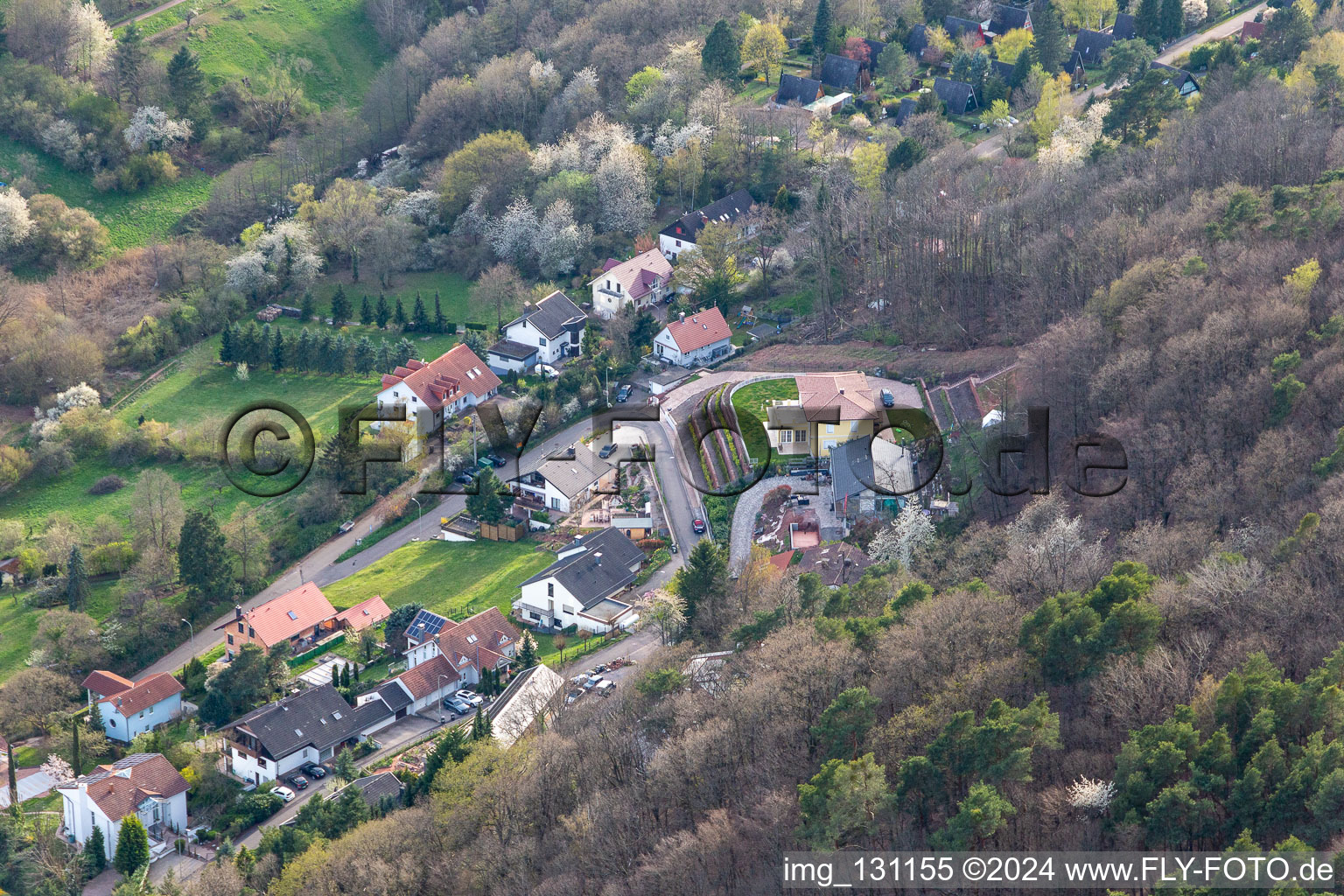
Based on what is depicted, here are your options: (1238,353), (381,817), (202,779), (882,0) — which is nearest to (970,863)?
(381,817)

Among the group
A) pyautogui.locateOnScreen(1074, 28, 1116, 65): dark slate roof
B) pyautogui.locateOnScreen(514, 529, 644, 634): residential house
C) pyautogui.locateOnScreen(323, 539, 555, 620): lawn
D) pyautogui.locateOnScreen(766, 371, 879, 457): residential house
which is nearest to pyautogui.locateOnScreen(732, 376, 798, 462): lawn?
pyautogui.locateOnScreen(766, 371, 879, 457): residential house

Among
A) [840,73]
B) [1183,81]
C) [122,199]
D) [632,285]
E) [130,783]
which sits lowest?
[130,783]

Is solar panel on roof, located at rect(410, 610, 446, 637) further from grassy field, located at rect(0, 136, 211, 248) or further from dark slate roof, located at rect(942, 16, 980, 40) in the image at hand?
dark slate roof, located at rect(942, 16, 980, 40)

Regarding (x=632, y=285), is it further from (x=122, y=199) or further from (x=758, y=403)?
(x=122, y=199)

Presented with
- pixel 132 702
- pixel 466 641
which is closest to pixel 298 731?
pixel 466 641

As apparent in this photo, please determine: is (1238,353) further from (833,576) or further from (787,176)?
(787,176)

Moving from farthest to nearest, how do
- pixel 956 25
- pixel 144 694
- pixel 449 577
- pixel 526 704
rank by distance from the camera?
pixel 956 25, pixel 449 577, pixel 144 694, pixel 526 704
